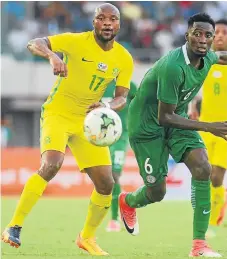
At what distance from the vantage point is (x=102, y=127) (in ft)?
28.2

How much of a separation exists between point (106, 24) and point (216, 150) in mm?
3927

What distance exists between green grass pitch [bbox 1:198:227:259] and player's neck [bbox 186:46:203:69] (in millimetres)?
1936

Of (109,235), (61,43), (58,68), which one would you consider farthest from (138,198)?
(58,68)

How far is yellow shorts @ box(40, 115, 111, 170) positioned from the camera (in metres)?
9.47

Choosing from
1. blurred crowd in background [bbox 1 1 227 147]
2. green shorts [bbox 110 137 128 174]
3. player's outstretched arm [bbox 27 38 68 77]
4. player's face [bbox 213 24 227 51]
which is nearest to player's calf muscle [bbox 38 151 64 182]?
player's outstretched arm [bbox 27 38 68 77]

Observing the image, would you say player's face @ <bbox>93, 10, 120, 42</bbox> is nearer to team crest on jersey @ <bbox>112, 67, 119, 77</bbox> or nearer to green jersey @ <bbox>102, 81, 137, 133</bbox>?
team crest on jersey @ <bbox>112, 67, 119, 77</bbox>

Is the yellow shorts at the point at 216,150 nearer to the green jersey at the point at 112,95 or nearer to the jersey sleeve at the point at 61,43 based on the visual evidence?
the green jersey at the point at 112,95

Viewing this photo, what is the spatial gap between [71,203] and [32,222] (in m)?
4.42

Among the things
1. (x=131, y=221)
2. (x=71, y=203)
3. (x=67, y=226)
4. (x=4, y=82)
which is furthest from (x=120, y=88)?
(x=4, y=82)

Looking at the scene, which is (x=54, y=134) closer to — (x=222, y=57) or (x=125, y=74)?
(x=125, y=74)

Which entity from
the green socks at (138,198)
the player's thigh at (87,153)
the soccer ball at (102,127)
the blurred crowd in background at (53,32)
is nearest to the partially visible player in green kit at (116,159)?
the green socks at (138,198)

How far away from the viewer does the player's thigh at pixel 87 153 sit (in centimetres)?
956

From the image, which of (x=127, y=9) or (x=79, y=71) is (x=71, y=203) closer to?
(x=79, y=71)

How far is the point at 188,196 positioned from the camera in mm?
19234
